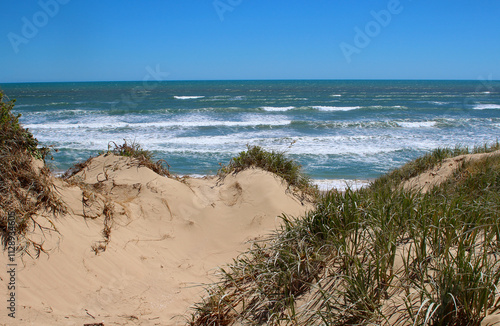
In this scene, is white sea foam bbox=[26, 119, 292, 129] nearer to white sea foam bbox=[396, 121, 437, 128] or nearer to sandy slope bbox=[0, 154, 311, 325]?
white sea foam bbox=[396, 121, 437, 128]

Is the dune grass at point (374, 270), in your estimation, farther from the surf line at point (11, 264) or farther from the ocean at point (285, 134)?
the ocean at point (285, 134)

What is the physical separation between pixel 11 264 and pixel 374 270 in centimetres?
327

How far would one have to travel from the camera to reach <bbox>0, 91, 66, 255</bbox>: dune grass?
12.1 ft

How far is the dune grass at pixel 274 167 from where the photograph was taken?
21.1 feet

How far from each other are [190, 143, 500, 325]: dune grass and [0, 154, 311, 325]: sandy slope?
2.46 feet

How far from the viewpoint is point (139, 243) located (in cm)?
462

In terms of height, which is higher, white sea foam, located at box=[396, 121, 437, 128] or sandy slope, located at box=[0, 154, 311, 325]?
white sea foam, located at box=[396, 121, 437, 128]

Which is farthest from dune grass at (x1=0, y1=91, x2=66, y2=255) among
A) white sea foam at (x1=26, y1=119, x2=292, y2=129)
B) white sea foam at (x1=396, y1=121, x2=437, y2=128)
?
white sea foam at (x1=396, y1=121, x2=437, y2=128)

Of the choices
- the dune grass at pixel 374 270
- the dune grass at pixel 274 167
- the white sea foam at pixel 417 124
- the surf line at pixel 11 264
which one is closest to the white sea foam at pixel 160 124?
the white sea foam at pixel 417 124

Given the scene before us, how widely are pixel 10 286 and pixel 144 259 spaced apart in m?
1.40

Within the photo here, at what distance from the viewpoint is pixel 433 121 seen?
950 inches

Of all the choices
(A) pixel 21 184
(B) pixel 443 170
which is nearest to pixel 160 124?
(B) pixel 443 170

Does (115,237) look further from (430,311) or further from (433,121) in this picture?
(433,121)

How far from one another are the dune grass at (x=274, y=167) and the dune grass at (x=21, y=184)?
9.81 feet
